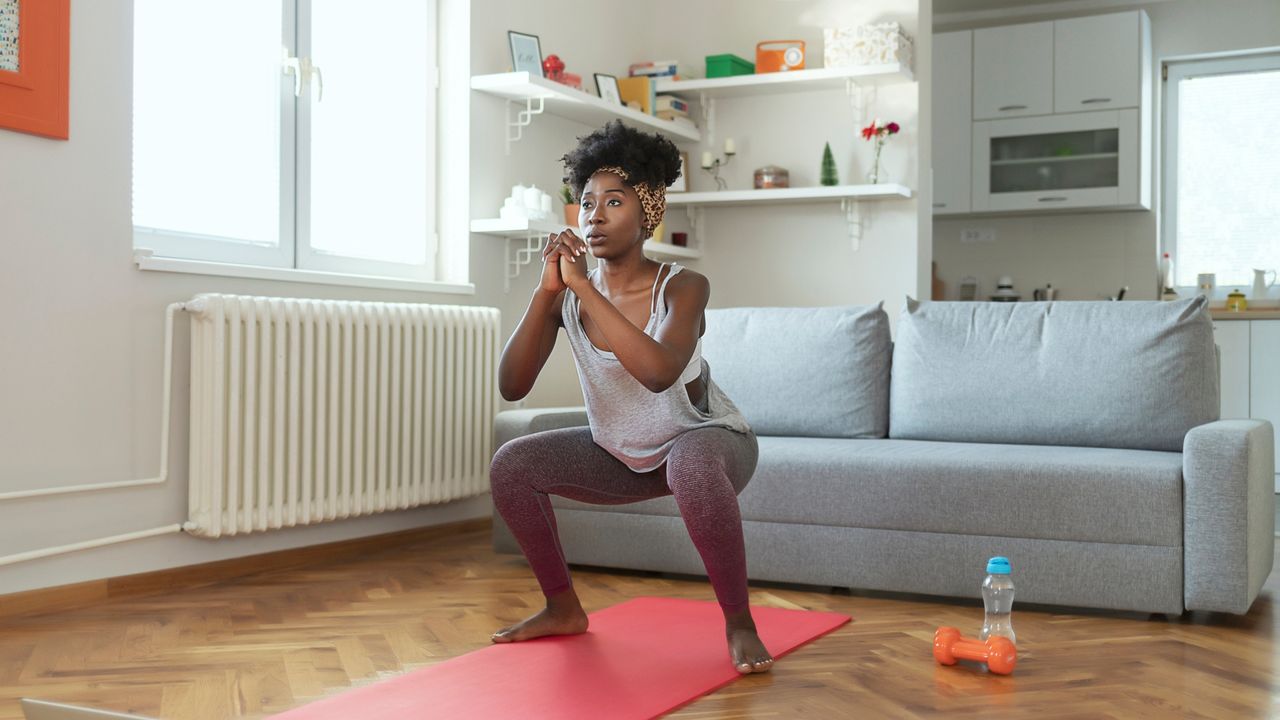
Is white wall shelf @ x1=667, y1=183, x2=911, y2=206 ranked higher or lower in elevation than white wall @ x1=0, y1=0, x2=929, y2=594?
higher

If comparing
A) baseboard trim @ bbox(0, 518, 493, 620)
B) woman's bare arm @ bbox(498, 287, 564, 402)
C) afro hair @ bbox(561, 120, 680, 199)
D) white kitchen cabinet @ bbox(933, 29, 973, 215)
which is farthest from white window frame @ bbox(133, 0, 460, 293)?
white kitchen cabinet @ bbox(933, 29, 973, 215)

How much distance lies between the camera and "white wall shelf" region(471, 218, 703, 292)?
14.0 ft

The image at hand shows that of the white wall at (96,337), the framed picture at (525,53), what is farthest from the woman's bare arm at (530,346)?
the framed picture at (525,53)

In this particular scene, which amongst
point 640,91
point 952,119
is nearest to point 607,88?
point 640,91

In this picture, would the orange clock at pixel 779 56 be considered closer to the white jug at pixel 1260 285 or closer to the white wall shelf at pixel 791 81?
the white wall shelf at pixel 791 81

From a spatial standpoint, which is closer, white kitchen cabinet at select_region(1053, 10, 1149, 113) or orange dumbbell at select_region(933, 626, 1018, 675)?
orange dumbbell at select_region(933, 626, 1018, 675)

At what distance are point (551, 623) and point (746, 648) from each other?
473mm

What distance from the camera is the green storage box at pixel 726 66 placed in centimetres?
523

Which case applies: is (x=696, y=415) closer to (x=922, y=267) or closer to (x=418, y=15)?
(x=418, y=15)

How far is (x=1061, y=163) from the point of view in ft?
20.5

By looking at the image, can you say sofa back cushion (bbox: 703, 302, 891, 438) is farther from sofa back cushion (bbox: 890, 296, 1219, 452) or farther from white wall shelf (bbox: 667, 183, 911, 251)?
white wall shelf (bbox: 667, 183, 911, 251)

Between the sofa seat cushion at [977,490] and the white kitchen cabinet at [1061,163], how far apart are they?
127 inches

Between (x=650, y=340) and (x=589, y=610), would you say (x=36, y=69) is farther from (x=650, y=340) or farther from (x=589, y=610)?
(x=589, y=610)

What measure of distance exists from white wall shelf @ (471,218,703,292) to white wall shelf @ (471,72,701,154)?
34cm
